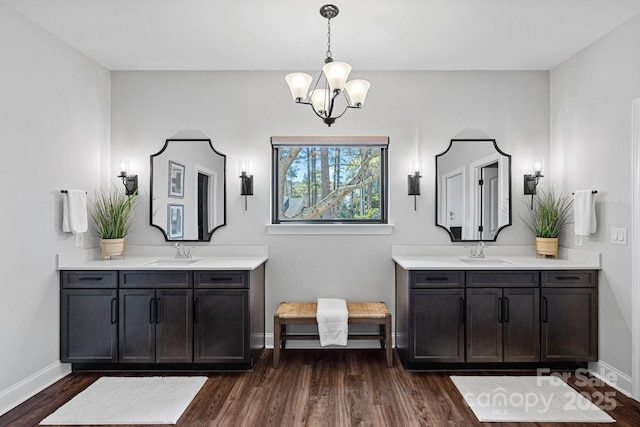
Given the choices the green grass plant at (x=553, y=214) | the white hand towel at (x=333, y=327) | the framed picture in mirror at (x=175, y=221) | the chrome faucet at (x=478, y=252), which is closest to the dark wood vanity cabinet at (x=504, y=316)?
the chrome faucet at (x=478, y=252)

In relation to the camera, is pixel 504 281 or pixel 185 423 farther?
pixel 504 281

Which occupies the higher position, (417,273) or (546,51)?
(546,51)

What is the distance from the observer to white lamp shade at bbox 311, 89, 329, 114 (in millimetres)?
2506

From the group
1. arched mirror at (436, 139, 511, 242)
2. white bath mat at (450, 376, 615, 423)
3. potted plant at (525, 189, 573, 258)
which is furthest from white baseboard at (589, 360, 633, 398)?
arched mirror at (436, 139, 511, 242)

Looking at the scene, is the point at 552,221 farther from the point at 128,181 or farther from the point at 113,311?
the point at 128,181

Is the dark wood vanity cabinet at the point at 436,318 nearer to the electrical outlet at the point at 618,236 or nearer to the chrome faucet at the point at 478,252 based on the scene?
the chrome faucet at the point at 478,252

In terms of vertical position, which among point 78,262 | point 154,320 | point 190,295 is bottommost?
point 154,320

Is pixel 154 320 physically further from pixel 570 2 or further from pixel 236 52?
pixel 570 2

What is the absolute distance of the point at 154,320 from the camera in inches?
121

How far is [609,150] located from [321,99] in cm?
232

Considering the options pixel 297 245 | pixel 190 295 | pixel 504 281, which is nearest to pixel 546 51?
pixel 504 281

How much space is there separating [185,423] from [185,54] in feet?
9.66

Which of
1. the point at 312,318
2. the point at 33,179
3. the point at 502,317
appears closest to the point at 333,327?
the point at 312,318

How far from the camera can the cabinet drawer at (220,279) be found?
308 centimetres
